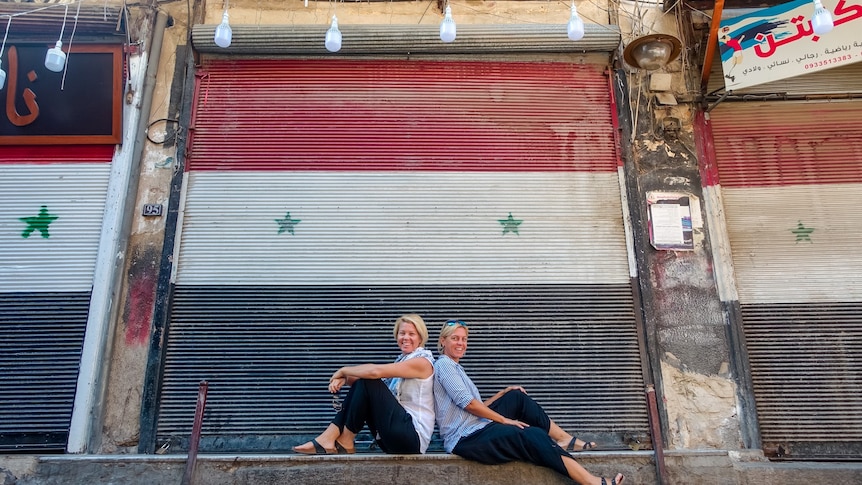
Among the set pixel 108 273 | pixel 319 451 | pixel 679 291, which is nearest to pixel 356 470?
pixel 319 451

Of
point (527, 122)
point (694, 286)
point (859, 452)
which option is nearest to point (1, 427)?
point (527, 122)

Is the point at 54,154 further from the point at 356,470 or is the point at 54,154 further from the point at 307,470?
the point at 356,470

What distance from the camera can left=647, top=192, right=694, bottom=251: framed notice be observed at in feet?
21.2

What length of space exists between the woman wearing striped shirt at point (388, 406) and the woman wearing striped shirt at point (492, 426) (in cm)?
14

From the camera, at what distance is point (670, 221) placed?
654 centimetres

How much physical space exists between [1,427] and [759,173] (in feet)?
26.7

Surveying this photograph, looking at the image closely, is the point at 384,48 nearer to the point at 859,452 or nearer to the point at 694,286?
the point at 694,286

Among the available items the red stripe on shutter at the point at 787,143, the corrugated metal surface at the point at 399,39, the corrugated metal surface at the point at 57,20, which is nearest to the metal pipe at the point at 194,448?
the corrugated metal surface at the point at 399,39

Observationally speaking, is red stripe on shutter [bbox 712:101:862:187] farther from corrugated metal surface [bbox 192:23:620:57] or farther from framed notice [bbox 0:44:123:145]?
framed notice [bbox 0:44:123:145]

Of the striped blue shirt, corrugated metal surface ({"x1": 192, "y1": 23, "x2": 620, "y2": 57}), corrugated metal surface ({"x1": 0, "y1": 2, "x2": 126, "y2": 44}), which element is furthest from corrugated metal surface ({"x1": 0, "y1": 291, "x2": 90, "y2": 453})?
the striped blue shirt

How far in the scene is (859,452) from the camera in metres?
5.74

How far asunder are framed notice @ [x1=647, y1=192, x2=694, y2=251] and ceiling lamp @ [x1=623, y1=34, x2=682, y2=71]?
1.40 meters

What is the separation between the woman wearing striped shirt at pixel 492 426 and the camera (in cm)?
385

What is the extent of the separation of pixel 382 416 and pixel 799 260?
4.93 m
